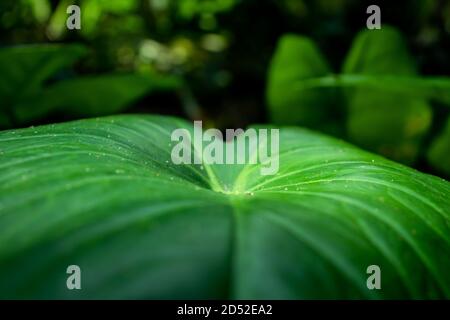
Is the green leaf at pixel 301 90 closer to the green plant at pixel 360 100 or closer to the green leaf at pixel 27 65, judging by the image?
the green plant at pixel 360 100

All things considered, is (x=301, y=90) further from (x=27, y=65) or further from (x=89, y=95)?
(x=27, y=65)

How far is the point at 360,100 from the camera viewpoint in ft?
5.88

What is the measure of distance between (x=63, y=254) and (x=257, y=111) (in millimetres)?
2209

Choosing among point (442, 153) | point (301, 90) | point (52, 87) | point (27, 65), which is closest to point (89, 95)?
point (52, 87)

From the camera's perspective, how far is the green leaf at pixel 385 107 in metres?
1.77

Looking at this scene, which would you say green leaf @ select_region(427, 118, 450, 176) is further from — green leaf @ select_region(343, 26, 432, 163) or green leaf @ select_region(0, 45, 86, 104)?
green leaf @ select_region(0, 45, 86, 104)

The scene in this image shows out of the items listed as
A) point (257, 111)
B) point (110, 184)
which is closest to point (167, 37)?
point (257, 111)

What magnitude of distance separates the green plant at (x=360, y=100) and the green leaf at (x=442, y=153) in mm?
164

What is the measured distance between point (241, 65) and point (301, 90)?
0.90 meters

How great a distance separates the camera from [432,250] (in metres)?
0.57

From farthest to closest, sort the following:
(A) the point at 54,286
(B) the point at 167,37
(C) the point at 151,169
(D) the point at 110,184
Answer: (B) the point at 167,37
(C) the point at 151,169
(D) the point at 110,184
(A) the point at 54,286

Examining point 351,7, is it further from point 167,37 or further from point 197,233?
point 197,233

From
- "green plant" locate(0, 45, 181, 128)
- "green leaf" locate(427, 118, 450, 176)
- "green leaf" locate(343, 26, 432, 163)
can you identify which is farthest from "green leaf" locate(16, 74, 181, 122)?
"green leaf" locate(427, 118, 450, 176)

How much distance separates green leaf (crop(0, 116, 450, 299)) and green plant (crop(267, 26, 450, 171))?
3.67ft
